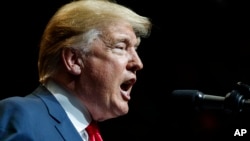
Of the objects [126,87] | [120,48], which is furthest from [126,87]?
[120,48]

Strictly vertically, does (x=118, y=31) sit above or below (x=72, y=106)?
above

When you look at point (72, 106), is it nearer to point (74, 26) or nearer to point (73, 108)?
point (73, 108)

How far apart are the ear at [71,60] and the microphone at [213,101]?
36cm

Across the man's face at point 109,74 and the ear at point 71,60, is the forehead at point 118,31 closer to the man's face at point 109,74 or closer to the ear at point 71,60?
the man's face at point 109,74

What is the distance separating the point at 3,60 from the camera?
2.53 m

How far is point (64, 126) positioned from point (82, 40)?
319 mm

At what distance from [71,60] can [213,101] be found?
52 centimetres

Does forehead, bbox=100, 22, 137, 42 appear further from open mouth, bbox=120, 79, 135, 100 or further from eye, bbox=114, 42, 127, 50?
open mouth, bbox=120, 79, 135, 100

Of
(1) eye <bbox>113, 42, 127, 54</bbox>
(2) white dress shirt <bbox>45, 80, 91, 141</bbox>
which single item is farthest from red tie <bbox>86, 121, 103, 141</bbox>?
(1) eye <bbox>113, 42, 127, 54</bbox>

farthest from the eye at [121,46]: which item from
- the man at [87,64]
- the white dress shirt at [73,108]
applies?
the white dress shirt at [73,108]

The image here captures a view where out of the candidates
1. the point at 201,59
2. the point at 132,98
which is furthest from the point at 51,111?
the point at 201,59

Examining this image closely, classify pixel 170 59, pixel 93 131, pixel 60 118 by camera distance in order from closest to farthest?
pixel 60 118 < pixel 93 131 < pixel 170 59

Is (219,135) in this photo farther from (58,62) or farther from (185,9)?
(58,62)

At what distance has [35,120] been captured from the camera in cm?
144
